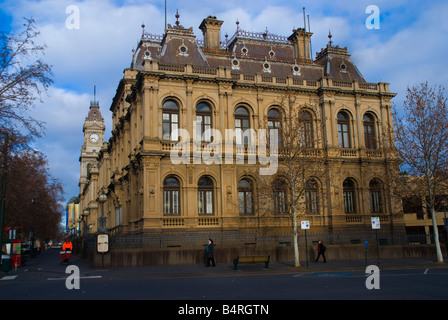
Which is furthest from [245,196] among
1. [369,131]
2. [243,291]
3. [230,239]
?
[243,291]

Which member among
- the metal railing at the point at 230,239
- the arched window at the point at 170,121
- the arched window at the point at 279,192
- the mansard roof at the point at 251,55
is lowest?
the metal railing at the point at 230,239

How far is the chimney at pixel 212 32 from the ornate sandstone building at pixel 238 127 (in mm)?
96

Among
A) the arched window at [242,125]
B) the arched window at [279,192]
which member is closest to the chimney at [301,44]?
the arched window at [242,125]

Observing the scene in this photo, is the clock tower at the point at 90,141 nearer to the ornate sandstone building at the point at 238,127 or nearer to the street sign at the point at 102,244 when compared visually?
the ornate sandstone building at the point at 238,127

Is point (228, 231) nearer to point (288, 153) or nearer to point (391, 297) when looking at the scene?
point (288, 153)

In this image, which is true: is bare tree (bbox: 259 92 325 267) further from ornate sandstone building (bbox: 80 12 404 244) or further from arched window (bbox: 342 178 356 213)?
arched window (bbox: 342 178 356 213)

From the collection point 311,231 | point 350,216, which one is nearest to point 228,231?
point 311,231

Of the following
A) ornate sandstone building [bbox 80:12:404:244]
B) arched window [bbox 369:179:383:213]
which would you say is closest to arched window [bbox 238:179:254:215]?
ornate sandstone building [bbox 80:12:404:244]

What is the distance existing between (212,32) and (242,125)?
450 inches

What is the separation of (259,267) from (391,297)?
13896mm

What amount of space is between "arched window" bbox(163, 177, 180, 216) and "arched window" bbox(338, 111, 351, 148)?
51.5 ft

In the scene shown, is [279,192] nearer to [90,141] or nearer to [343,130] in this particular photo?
[343,130]

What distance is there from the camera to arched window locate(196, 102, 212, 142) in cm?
3634

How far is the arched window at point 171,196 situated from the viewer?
3447 cm
